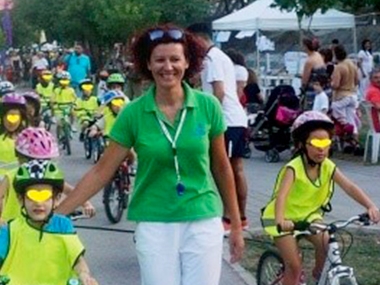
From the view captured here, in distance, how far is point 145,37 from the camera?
5.92 meters

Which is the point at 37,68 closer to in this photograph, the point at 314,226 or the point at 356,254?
the point at 356,254

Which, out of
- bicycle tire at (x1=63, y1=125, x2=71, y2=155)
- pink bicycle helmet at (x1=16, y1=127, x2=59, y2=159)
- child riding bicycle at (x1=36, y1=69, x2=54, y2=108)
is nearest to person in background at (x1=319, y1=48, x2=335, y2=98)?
bicycle tire at (x1=63, y1=125, x2=71, y2=155)

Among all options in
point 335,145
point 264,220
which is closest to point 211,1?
point 335,145

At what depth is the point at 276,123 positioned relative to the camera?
19.5 m

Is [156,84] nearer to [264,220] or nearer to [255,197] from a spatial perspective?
[264,220]

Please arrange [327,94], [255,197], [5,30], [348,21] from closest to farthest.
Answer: [255,197] → [327,94] → [348,21] → [5,30]

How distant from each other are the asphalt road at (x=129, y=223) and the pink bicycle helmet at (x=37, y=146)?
7.60 feet

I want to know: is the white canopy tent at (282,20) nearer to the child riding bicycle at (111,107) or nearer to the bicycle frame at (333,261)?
the child riding bicycle at (111,107)

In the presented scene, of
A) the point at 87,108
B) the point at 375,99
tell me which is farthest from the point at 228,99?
the point at 87,108

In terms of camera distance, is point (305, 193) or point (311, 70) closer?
point (305, 193)

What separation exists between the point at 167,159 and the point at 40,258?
876 mm

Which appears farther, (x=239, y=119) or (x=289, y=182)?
(x=239, y=119)

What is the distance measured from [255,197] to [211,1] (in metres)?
35.1

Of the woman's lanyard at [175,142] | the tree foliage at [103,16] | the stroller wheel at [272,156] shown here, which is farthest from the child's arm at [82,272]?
the tree foliage at [103,16]
